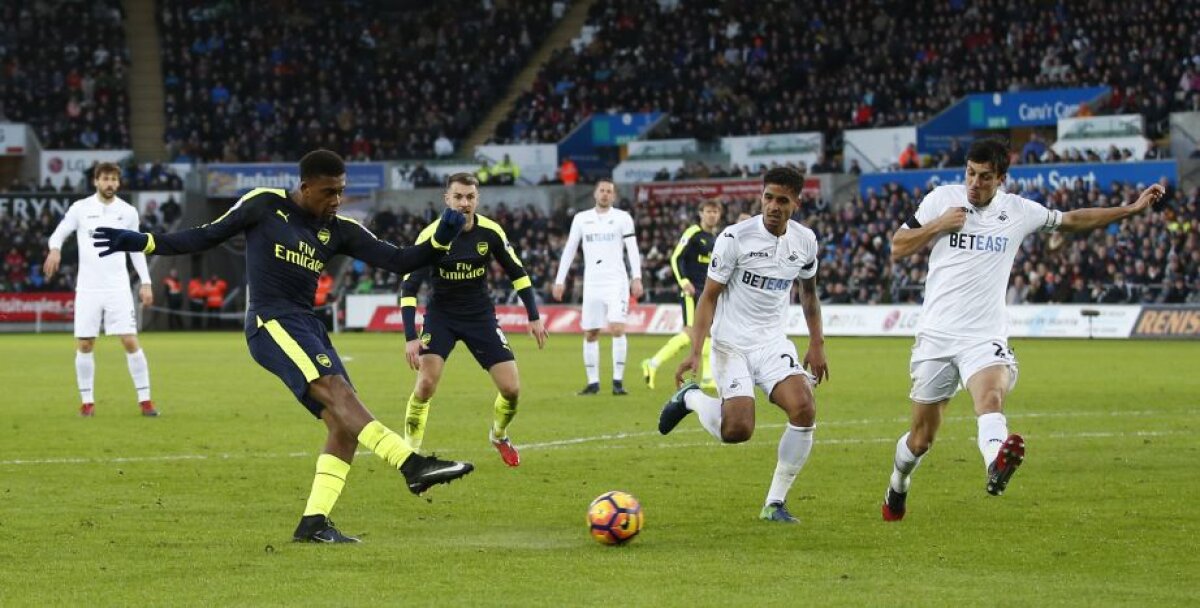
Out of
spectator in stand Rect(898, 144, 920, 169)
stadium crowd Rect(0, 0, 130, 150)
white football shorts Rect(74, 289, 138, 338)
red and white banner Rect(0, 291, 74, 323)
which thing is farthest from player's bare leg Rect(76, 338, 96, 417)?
stadium crowd Rect(0, 0, 130, 150)

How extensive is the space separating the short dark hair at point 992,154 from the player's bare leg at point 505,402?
4.90 metres

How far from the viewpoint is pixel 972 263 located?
9.97 m

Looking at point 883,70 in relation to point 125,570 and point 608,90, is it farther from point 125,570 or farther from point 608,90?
point 125,570

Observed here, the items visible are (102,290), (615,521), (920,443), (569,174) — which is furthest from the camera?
(569,174)

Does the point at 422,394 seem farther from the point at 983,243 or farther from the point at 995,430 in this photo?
the point at 995,430

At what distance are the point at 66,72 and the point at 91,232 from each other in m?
45.7

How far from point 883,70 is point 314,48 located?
22.4m

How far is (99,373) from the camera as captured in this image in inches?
1086

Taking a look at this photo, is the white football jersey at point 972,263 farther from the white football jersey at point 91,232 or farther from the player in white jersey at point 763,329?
the white football jersey at point 91,232

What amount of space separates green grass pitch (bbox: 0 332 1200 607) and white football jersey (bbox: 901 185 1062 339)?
1250 mm

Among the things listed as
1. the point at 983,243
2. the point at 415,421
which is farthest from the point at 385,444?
the point at 415,421

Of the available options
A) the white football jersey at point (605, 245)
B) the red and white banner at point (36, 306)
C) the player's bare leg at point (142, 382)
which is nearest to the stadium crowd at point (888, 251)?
the red and white banner at point (36, 306)

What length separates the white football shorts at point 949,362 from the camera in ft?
32.0

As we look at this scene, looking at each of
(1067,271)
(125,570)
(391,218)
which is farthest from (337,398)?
(391,218)
